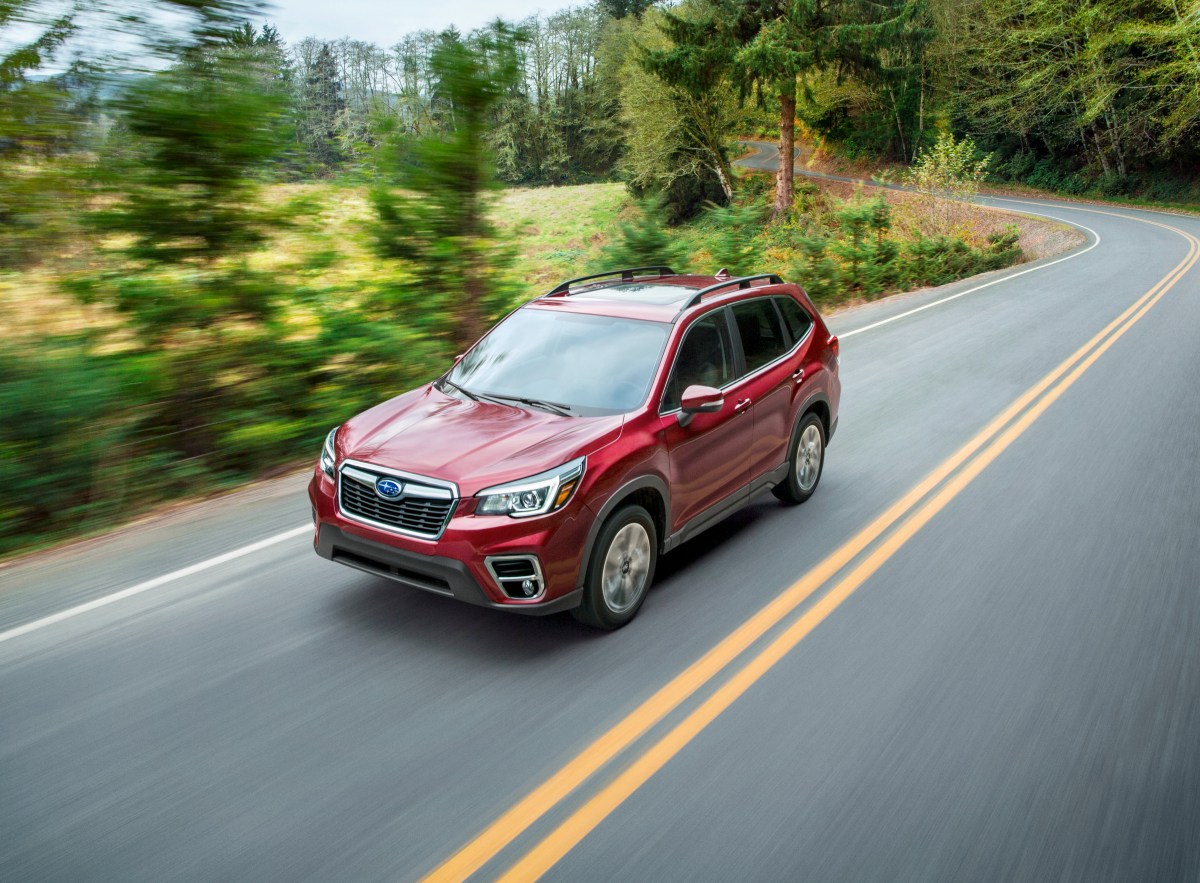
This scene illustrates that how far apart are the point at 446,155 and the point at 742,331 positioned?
20.0 ft

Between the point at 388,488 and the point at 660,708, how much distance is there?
172 cm

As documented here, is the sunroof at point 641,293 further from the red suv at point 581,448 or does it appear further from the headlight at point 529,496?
the headlight at point 529,496

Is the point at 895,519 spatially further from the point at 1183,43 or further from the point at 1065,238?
the point at 1183,43

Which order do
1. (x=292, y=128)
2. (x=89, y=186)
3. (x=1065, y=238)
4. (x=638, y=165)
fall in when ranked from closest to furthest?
1. (x=89, y=186)
2. (x=292, y=128)
3. (x=1065, y=238)
4. (x=638, y=165)

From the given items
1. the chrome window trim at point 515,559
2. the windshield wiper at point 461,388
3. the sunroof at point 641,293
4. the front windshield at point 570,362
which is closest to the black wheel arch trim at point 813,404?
the sunroof at point 641,293

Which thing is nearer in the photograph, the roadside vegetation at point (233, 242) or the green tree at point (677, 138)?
the roadside vegetation at point (233, 242)

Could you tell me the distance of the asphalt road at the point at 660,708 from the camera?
3385 mm

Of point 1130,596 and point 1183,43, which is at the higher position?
point 1183,43

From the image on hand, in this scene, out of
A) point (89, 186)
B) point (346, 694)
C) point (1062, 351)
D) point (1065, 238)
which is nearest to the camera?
point (346, 694)

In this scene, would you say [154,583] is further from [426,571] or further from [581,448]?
[581,448]

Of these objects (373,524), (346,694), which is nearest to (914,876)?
(346,694)

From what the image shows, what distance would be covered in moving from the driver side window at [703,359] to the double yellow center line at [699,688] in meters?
1.33

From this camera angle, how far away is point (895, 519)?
22.4 feet

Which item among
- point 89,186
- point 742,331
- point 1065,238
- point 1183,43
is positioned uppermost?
point 1183,43
